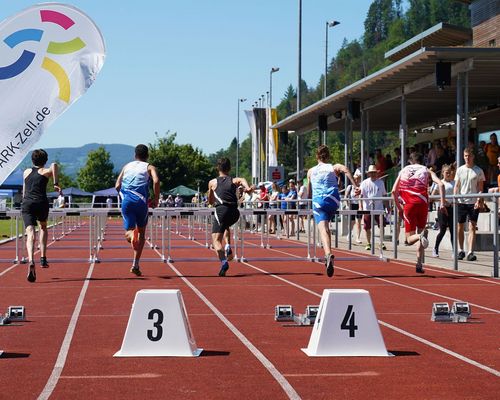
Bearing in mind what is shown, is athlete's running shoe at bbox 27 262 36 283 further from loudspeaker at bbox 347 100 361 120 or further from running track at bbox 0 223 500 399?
loudspeaker at bbox 347 100 361 120

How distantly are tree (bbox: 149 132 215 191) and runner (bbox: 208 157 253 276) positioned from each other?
4760 inches

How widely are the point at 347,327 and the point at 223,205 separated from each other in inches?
362

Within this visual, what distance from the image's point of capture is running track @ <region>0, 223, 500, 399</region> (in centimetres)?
714

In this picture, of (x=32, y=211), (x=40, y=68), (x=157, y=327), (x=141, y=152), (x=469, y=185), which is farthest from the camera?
(x=469, y=185)

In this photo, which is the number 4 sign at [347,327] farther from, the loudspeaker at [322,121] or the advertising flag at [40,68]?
the loudspeaker at [322,121]

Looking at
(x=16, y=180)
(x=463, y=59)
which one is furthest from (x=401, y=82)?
(x=16, y=180)

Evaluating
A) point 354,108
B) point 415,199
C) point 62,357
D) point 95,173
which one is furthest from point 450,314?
point 95,173

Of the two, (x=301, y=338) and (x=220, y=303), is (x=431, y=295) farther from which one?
(x=301, y=338)

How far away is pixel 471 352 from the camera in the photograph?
878 cm

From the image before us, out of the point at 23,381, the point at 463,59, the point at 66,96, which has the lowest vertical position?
the point at 23,381

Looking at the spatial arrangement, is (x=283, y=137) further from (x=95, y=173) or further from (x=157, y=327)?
(x=95, y=173)

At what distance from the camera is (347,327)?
8453mm

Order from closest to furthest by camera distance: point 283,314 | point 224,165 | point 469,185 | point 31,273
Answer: point 283,314 < point 31,273 < point 224,165 < point 469,185

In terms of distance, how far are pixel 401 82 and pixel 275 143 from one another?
21897mm
